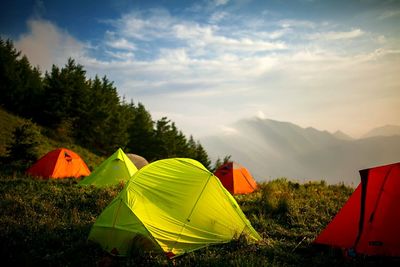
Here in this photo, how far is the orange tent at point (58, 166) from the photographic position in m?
14.9

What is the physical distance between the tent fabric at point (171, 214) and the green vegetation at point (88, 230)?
0.30 metres

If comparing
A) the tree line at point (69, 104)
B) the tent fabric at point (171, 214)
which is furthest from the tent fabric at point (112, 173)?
the tree line at point (69, 104)

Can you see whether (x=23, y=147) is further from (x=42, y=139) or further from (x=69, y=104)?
(x=69, y=104)

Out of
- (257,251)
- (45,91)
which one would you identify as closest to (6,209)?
(257,251)

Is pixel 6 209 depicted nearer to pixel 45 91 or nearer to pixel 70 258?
pixel 70 258

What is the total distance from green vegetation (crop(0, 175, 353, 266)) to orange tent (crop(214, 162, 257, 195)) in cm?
240

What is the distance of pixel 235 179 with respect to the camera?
14.5 meters

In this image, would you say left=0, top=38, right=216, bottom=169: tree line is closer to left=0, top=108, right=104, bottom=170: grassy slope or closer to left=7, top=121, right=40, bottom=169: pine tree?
left=0, top=108, right=104, bottom=170: grassy slope

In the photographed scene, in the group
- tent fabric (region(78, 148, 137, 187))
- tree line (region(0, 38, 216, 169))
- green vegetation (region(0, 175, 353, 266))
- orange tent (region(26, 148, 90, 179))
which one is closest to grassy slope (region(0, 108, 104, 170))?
tree line (region(0, 38, 216, 169))

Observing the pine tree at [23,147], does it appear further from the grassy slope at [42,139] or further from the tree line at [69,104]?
the tree line at [69,104]

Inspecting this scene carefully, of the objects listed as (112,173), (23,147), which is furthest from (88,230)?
(23,147)

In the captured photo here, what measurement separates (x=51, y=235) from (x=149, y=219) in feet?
8.19

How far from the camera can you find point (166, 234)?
6188 mm

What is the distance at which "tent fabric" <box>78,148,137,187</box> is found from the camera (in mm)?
13180
